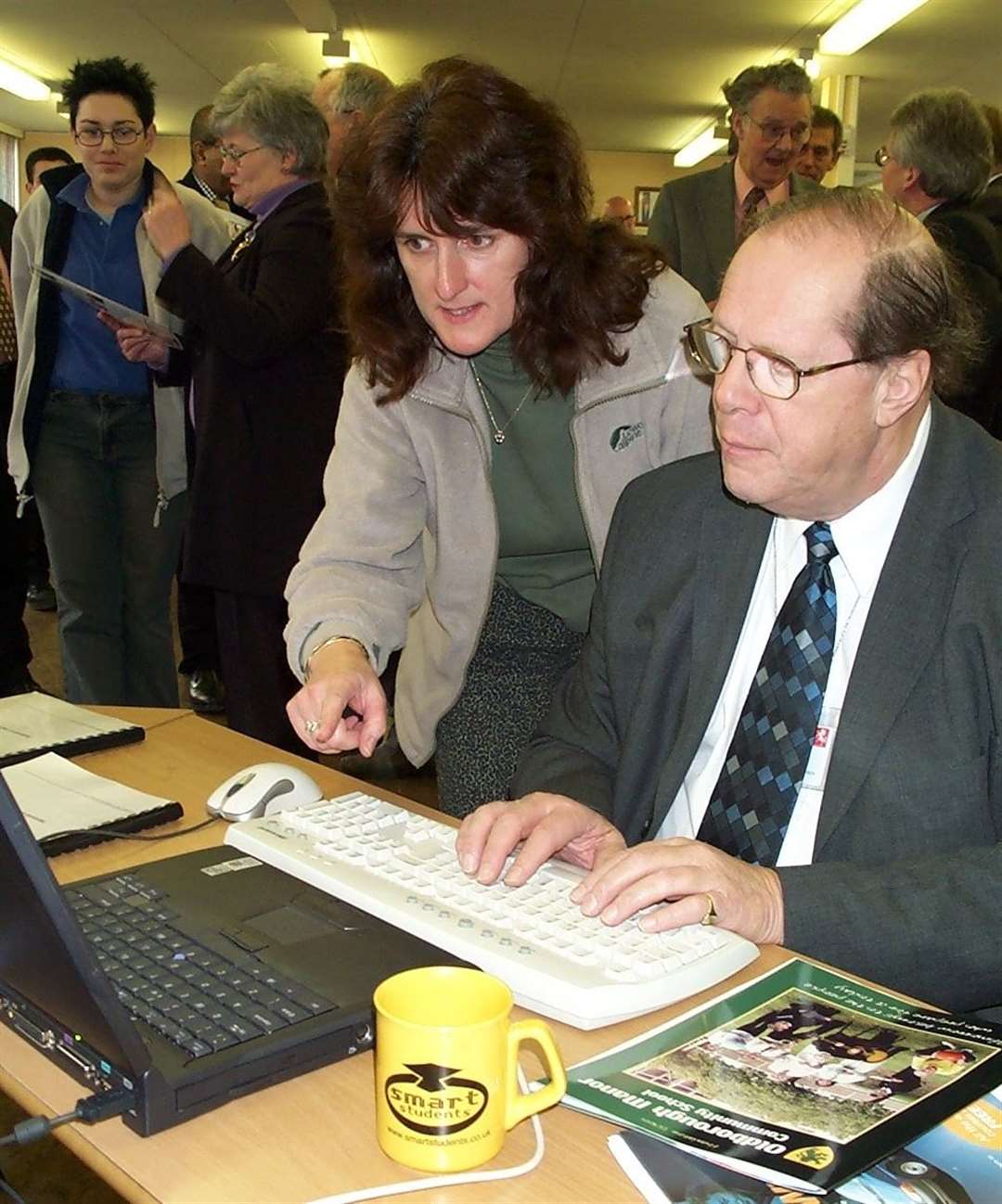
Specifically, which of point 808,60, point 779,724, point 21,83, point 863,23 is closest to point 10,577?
point 779,724

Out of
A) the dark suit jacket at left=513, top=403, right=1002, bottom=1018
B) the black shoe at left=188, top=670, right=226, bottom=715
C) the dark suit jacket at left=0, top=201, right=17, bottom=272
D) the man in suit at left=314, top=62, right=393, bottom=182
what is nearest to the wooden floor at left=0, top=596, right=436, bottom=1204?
the dark suit jacket at left=513, top=403, right=1002, bottom=1018

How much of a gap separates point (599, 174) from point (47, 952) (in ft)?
45.1

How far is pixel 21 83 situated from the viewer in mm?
10664

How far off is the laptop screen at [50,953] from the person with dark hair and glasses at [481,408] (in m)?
0.66

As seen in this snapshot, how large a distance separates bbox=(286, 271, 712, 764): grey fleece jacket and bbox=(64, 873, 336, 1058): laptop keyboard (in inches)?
24.5

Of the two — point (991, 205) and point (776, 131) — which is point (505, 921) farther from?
point (776, 131)

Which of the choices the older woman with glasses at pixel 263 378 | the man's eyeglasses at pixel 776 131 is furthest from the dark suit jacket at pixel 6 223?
the man's eyeglasses at pixel 776 131

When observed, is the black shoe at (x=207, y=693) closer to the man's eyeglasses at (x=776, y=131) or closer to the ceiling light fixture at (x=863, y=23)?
the man's eyeglasses at (x=776, y=131)

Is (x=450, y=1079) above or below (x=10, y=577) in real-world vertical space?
above

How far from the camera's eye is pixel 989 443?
4.46ft

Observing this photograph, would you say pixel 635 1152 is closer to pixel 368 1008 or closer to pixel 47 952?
pixel 368 1008

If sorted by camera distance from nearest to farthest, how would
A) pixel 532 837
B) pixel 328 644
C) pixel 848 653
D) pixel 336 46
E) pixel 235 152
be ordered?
pixel 532 837
pixel 848 653
pixel 328 644
pixel 235 152
pixel 336 46

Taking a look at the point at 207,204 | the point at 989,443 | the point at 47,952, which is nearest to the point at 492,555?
the point at 989,443

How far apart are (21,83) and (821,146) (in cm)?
791
